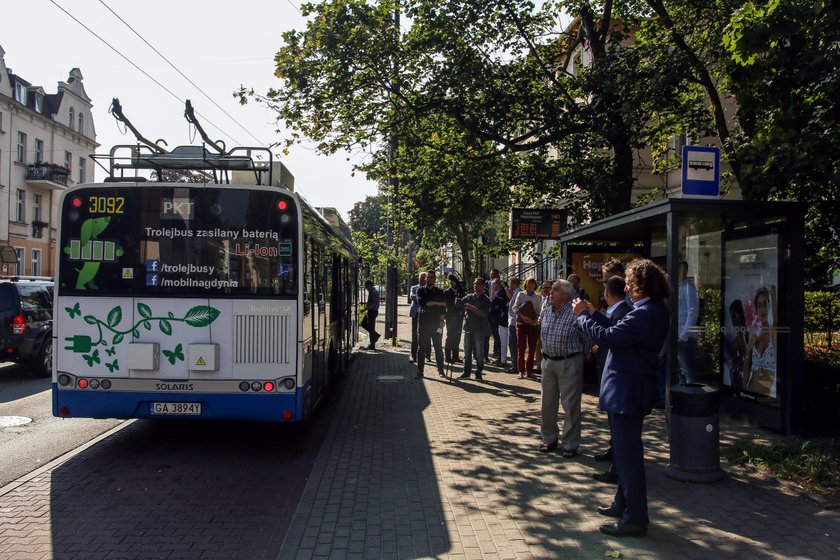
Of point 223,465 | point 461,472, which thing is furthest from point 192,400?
point 461,472

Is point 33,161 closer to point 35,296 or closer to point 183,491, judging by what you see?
point 35,296

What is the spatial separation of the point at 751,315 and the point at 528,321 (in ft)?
16.0

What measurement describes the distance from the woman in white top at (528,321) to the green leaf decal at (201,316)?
6.86 meters

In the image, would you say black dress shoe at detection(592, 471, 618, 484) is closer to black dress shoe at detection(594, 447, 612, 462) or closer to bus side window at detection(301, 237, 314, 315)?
black dress shoe at detection(594, 447, 612, 462)

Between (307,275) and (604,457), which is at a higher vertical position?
(307,275)

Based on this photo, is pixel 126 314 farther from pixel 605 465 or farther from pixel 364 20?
pixel 364 20

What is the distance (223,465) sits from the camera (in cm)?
730

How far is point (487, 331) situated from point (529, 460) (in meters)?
6.26

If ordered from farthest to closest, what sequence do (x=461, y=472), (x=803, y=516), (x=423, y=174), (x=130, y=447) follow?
(x=423, y=174), (x=130, y=447), (x=461, y=472), (x=803, y=516)

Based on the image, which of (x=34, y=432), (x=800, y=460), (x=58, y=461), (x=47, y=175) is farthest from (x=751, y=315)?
(x=47, y=175)

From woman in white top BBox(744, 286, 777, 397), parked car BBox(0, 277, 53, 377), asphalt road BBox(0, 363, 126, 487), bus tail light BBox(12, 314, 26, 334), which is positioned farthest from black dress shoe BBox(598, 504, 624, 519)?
bus tail light BBox(12, 314, 26, 334)

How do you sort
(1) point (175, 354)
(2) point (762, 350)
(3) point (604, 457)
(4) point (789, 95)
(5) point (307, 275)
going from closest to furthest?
(3) point (604, 457) → (1) point (175, 354) → (4) point (789, 95) → (5) point (307, 275) → (2) point (762, 350)

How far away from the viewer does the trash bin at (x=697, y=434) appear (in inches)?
248

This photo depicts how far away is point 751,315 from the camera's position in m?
8.45
